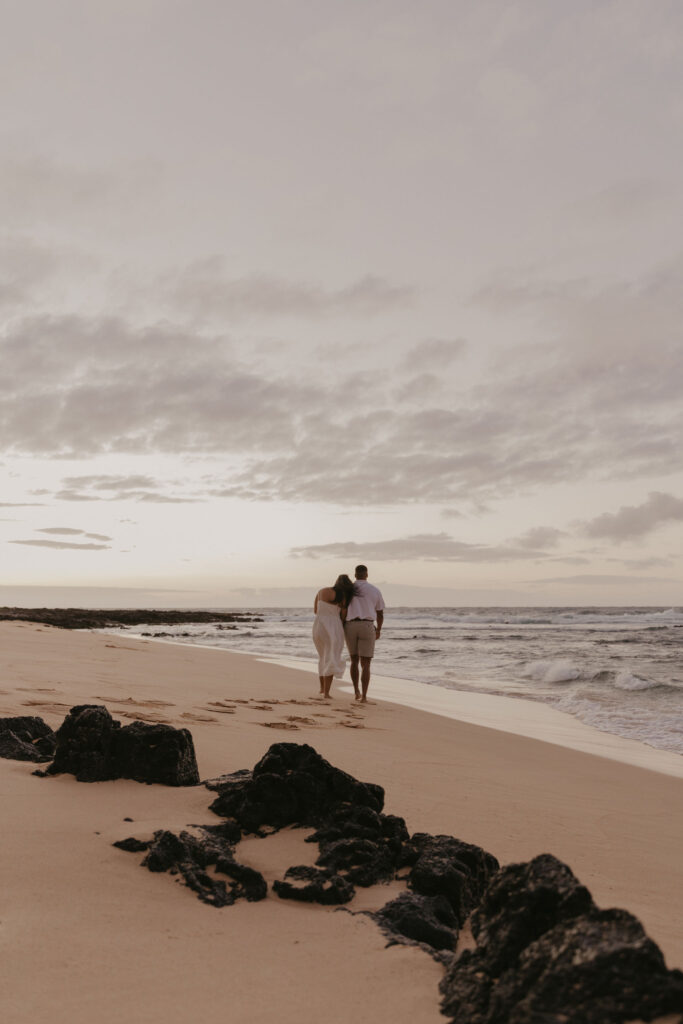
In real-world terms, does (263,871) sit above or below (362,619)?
below

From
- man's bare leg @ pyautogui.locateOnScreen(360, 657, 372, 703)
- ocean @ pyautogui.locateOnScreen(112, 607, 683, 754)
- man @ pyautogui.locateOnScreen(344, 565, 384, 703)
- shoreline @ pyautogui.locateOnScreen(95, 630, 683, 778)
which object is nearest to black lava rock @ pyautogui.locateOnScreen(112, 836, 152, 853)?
shoreline @ pyautogui.locateOnScreen(95, 630, 683, 778)

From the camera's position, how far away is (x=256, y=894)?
262 cm

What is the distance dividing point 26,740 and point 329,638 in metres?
6.52

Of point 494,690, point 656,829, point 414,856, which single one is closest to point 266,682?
point 494,690

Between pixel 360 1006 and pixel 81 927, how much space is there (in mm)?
980

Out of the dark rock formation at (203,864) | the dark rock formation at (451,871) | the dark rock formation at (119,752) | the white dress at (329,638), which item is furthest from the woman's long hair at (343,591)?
the dark rock formation at (203,864)

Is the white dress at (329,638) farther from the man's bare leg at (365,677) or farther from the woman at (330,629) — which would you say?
the man's bare leg at (365,677)

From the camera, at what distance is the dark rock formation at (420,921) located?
238 cm

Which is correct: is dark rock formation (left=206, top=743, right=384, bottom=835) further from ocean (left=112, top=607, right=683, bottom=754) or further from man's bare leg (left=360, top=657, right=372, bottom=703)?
man's bare leg (left=360, top=657, right=372, bottom=703)

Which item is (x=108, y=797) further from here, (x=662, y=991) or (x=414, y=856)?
(x=662, y=991)

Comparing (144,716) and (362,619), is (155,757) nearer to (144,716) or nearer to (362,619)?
(144,716)

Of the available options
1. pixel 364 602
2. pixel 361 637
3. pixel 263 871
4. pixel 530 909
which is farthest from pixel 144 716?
pixel 530 909

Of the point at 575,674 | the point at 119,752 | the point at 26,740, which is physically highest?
the point at 119,752

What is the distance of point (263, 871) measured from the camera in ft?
9.49
